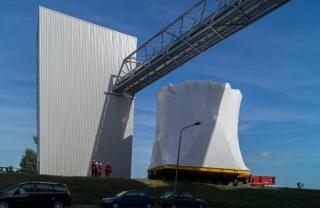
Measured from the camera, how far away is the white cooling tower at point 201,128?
55.5 m

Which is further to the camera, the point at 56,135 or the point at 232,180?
the point at 232,180

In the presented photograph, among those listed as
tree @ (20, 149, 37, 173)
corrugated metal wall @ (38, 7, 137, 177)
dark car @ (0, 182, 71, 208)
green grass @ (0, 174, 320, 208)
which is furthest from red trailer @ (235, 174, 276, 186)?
tree @ (20, 149, 37, 173)

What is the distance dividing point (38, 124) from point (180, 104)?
15728 millimetres

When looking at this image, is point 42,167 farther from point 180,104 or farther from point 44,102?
point 180,104

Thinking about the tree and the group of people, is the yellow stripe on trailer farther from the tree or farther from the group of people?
the tree

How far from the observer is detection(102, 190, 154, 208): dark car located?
3477cm

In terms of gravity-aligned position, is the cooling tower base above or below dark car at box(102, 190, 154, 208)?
above

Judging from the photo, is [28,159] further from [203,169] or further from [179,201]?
[179,201]

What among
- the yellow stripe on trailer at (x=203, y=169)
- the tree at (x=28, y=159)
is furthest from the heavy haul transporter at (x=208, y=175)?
the tree at (x=28, y=159)

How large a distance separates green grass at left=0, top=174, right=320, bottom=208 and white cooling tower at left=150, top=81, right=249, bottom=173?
6.42 m

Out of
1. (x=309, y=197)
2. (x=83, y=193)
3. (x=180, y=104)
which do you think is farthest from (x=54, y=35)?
(x=309, y=197)

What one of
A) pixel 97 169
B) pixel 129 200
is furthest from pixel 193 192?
pixel 129 200

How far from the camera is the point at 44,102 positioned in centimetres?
5109

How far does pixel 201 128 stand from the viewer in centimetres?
5631
